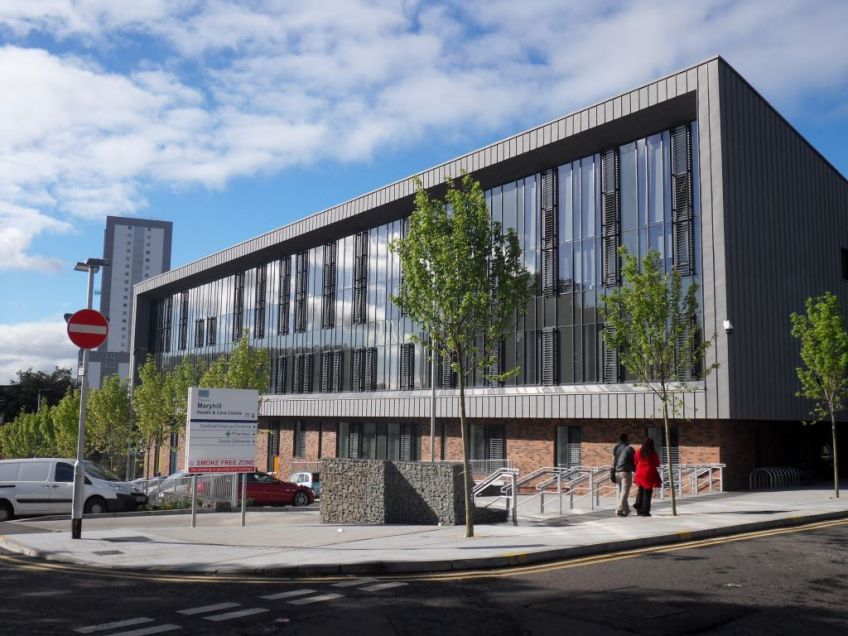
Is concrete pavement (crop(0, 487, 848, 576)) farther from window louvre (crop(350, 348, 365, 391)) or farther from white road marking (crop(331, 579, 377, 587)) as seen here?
window louvre (crop(350, 348, 365, 391))

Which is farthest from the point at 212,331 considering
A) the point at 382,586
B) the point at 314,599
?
the point at 314,599

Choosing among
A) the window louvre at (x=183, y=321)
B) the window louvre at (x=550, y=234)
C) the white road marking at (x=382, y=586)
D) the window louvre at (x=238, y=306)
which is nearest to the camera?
the white road marking at (x=382, y=586)

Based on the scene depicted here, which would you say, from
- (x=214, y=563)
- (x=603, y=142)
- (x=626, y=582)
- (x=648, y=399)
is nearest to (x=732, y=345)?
(x=648, y=399)

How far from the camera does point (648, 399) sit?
1062 inches

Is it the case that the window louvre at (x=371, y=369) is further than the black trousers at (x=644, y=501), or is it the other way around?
the window louvre at (x=371, y=369)

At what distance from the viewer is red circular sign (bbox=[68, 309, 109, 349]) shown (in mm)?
14977

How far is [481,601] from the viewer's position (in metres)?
8.79

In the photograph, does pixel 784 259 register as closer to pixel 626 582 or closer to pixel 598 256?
pixel 598 256

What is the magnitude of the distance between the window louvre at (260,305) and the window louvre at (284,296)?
2043 millimetres

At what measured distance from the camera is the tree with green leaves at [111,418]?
48938mm

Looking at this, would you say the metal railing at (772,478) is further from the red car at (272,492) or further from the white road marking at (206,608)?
the white road marking at (206,608)

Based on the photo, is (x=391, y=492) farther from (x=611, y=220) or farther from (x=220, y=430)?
(x=611, y=220)

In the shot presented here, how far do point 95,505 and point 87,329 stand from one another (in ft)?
31.2

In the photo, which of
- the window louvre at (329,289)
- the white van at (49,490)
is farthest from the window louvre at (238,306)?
the white van at (49,490)
